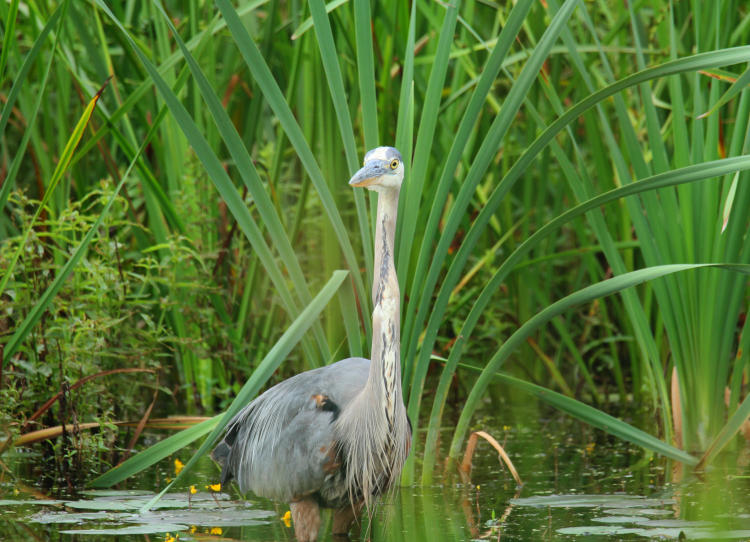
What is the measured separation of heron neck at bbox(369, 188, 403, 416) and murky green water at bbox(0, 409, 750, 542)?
0.49 meters

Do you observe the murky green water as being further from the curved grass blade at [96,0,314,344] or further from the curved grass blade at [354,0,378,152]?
the curved grass blade at [354,0,378,152]

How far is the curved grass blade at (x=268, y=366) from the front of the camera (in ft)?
9.52

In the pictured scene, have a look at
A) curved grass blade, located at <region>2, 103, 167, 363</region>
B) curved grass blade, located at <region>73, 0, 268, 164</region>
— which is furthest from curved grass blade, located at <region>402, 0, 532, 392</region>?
curved grass blade, located at <region>73, 0, 268, 164</region>

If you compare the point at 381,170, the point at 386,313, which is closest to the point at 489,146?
the point at 381,170

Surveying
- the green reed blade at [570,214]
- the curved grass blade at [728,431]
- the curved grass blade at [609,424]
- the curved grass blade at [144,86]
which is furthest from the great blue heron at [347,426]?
the curved grass blade at [144,86]

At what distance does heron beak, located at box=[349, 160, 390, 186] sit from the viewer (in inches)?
117

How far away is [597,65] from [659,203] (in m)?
2.19

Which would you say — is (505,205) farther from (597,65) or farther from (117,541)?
(117,541)

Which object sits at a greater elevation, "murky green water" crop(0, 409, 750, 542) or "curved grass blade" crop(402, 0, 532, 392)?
"curved grass blade" crop(402, 0, 532, 392)

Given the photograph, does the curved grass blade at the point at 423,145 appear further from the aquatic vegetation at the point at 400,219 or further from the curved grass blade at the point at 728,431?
the curved grass blade at the point at 728,431

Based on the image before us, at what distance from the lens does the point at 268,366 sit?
2.94m

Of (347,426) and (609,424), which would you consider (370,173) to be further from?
(609,424)

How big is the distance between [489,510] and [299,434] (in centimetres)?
73

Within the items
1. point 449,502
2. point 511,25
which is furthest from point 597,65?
point 449,502
